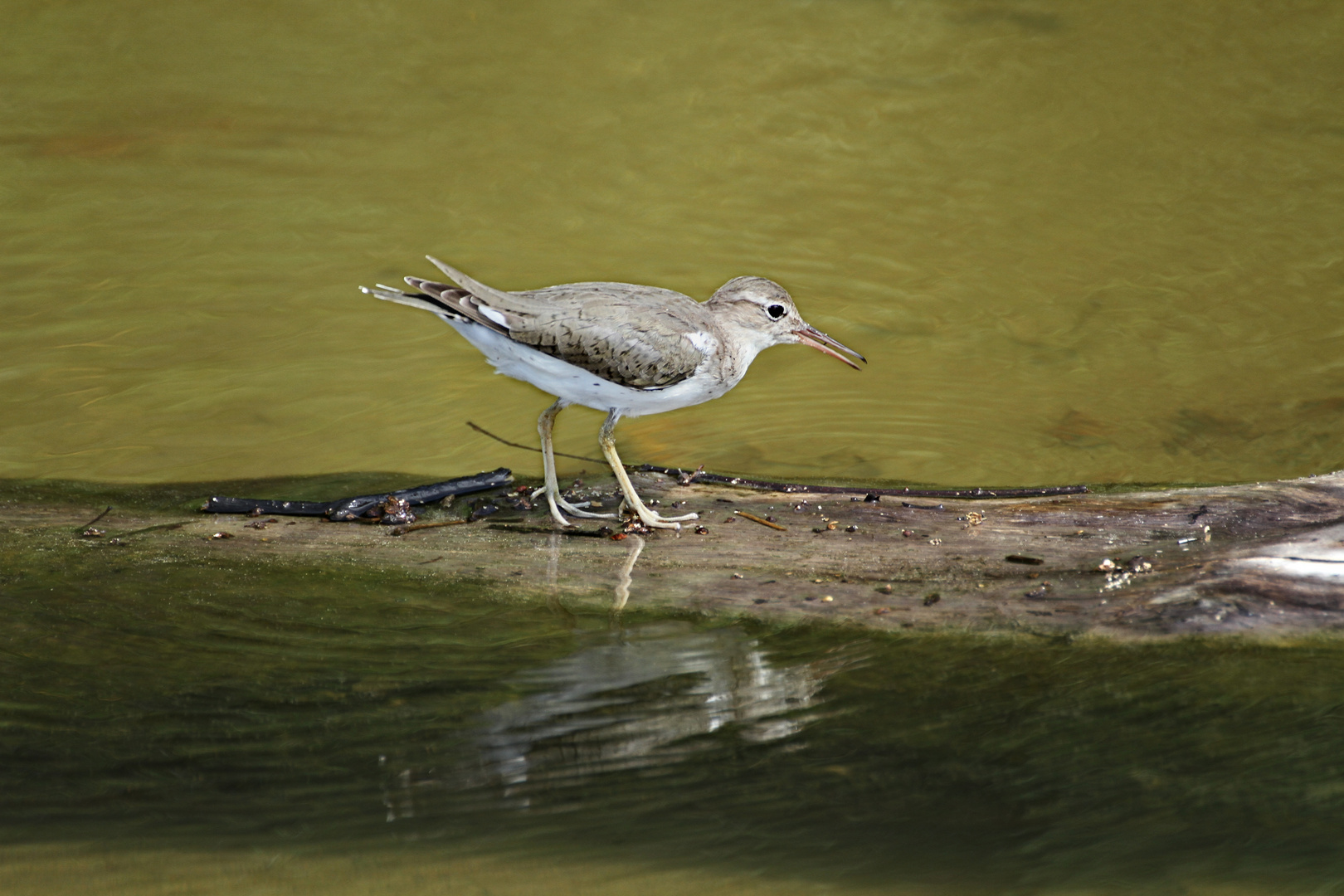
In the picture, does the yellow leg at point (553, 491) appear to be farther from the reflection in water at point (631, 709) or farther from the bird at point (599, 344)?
the reflection in water at point (631, 709)

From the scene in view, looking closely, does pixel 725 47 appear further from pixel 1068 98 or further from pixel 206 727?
pixel 206 727

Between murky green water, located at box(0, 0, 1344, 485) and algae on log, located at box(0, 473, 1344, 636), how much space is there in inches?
64.7

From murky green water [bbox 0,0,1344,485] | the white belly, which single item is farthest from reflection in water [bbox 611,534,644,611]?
murky green water [bbox 0,0,1344,485]

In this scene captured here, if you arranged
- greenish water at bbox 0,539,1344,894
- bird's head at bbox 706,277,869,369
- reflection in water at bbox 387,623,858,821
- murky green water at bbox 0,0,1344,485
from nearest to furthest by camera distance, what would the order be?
1. greenish water at bbox 0,539,1344,894
2. reflection in water at bbox 387,623,858,821
3. bird's head at bbox 706,277,869,369
4. murky green water at bbox 0,0,1344,485

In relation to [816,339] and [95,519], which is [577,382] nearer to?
[816,339]

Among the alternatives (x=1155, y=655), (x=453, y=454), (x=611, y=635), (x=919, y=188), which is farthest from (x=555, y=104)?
(x=1155, y=655)

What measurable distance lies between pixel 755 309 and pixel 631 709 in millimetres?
2719

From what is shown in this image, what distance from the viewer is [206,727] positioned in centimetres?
442

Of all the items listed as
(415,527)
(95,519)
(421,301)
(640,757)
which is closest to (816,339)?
(421,301)

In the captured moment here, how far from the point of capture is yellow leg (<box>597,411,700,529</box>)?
5973mm

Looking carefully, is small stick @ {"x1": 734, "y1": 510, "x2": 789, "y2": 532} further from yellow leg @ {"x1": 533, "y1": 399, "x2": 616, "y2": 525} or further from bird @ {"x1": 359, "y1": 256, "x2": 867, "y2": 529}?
yellow leg @ {"x1": 533, "y1": 399, "x2": 616, "y2": 525}

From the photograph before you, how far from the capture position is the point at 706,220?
11.1 meters

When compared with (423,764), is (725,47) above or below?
above

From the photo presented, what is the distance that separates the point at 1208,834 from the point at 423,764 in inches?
100
